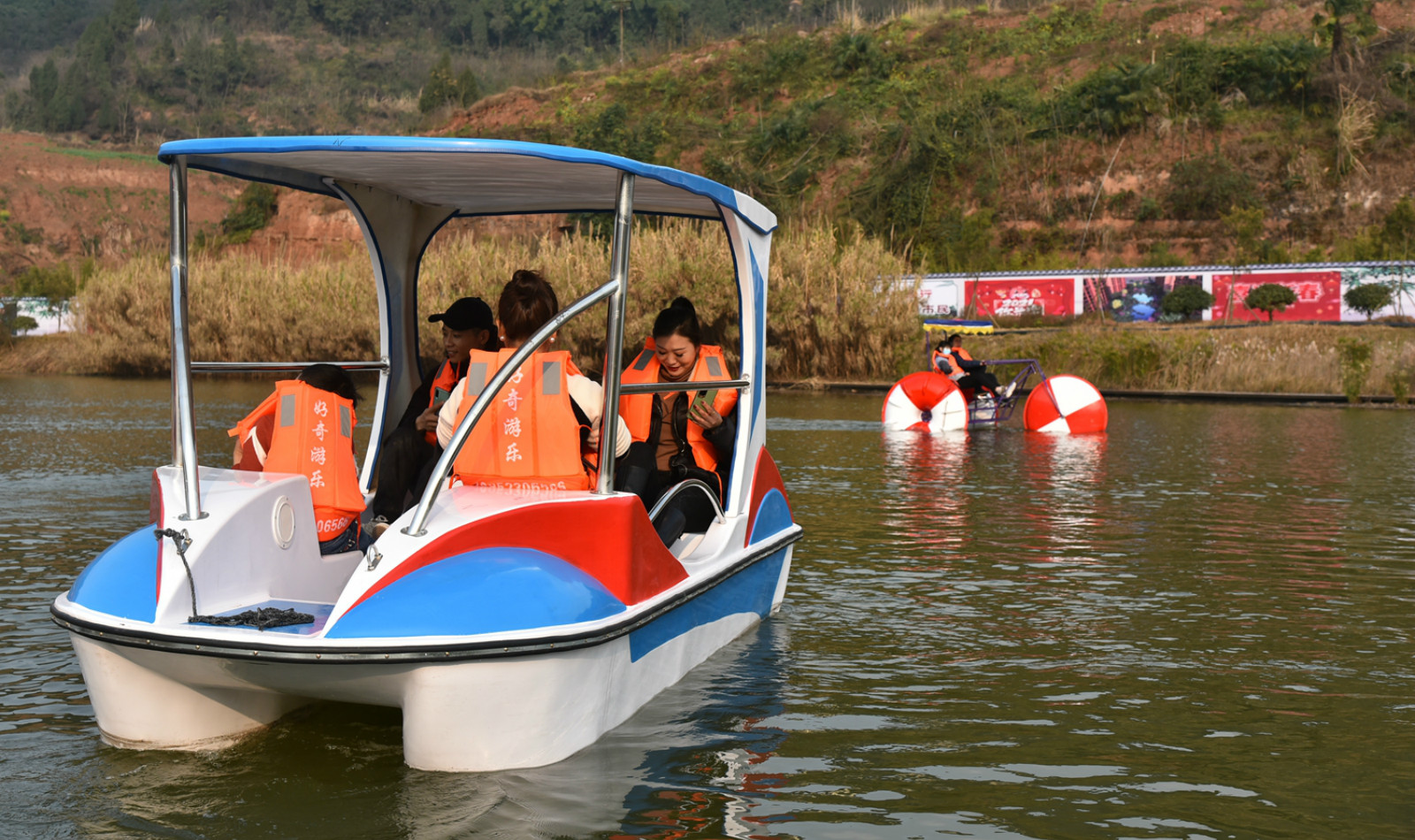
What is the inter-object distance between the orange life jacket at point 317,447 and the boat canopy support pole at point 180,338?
712 mm

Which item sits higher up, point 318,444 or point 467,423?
point 467,423

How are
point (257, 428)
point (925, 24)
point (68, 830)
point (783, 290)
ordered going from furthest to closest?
1. point (925, 24)
2. point (783, 290)
3. point (257, 428)
4. point (68, 830)

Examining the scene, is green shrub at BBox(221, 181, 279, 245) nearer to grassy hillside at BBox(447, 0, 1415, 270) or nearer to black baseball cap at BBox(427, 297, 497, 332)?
grassy hillside at BBox(447, 0, 1415, 270)

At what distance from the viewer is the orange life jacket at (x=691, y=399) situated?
6652 mm

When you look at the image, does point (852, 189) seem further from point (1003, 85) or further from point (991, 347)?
point (991, 347)

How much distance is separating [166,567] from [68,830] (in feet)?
2.88

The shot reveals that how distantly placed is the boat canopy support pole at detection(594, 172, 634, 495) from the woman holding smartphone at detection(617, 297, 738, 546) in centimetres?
118

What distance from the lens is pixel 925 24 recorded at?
7200 centimetres

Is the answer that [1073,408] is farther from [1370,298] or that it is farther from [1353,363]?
[1370,298]

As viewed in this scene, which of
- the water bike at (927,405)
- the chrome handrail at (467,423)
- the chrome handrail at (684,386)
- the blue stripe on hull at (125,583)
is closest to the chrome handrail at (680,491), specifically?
the chrome handrail at (684,386)

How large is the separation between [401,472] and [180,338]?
180cm

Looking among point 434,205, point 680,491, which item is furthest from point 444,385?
point 680,491

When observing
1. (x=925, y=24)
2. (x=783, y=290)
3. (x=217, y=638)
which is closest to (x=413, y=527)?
(x=217, y=638)

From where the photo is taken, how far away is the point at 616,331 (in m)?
4.98
